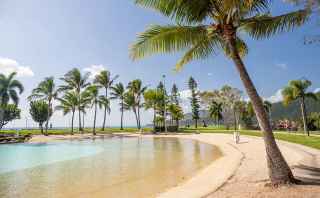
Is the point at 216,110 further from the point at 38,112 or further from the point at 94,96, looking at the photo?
the point at 38,112

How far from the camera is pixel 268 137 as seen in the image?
225 inches

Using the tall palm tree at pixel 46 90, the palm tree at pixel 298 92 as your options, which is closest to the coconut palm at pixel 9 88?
the tall palm tree at pixel 46 90

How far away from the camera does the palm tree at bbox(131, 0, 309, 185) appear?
18.6 ft

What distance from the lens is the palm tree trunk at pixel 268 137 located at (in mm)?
5607

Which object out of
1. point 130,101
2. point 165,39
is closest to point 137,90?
point 130,101

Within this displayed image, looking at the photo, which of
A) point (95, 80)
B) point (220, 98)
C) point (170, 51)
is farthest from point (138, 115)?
point (170, 51)

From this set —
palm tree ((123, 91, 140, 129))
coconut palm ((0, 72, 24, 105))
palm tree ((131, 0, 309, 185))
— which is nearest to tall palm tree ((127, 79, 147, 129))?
palm tree ((123, 91, 140, 129))

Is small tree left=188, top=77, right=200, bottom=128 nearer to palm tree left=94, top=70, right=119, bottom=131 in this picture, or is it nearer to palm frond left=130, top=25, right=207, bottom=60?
palm tree left=94, top=70, right=119, bottom=131

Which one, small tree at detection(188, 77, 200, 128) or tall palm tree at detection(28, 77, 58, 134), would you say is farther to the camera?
small tree at detection(188, 77, 200, 128)

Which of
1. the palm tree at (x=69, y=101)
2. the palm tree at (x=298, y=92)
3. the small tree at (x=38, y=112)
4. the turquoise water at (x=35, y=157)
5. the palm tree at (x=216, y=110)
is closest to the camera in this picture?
the turquoise water at (x=35, y=157)

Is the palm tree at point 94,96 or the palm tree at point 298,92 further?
the palm tree at point 94,96

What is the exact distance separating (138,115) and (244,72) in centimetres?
4497

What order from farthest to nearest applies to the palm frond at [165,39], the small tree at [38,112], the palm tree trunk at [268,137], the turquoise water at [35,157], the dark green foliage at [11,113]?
1. the small tree at [38,112]
2. the dark green foliage at [11,113]
3. the turquoise water at [35,157]
4. the palm frond at [165,39]
5. the palm tree trunk at [268,137]

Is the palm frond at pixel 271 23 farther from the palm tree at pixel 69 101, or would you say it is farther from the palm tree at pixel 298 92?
the palm tree at pixel 69 101
